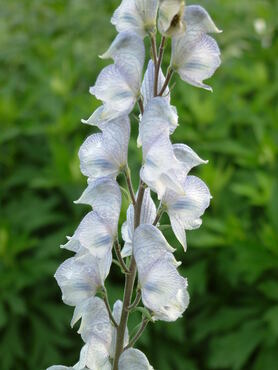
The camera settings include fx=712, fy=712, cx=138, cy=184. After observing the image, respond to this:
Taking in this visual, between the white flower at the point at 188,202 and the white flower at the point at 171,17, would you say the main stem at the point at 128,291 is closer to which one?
the white flower at the point at 188,202

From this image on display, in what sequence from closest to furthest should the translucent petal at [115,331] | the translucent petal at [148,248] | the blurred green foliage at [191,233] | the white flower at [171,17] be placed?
the white flower at [171,17], the translucent petal at [148,248], the translucent petal at [115,331], the blurred green foliage at [191,233]

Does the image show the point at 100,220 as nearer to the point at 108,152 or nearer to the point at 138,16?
the point at 108,152

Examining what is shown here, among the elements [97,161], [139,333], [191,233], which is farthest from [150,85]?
[191,233]

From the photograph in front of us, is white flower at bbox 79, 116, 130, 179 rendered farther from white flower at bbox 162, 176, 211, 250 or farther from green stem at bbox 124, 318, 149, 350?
green stem at bbox 124, 318, 149, 350

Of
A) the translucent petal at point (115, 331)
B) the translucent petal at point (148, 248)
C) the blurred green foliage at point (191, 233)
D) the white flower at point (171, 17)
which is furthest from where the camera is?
the blurred green foliage at point (191, 233)

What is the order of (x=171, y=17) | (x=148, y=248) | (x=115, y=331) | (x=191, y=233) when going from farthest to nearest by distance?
(x=191, y=233)
(x=115, y=331)
(x=148, y=248)
(x=171, y=17)

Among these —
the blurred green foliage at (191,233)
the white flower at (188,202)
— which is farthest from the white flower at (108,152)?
the blurred green foliage at (191,233)

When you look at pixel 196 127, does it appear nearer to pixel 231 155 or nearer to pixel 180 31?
pixel 231 155
